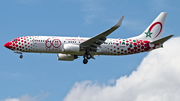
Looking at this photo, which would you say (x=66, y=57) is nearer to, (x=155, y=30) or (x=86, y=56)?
(x=86, y=56)

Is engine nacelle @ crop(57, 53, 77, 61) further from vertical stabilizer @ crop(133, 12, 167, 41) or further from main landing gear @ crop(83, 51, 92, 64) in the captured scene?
vertical stabilizer @ crop(133, 12, 167, 41)

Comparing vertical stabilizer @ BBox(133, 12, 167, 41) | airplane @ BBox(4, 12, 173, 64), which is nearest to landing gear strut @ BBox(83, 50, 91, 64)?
airplane @ BBox(4, 12, 173, 64)

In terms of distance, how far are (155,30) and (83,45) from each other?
51.0 ft

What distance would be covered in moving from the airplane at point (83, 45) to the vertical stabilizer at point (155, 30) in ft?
2.36

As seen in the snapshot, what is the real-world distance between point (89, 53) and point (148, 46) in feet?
35.7

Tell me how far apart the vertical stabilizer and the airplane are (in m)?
0.72

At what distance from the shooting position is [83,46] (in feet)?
190

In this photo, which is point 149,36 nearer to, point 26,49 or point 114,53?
point 114,53

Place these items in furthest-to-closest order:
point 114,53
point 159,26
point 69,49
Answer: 1. point 159,26
2. point 114,53
3. point 69,49

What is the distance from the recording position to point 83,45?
58000 mm

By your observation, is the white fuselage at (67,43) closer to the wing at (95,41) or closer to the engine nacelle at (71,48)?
the engine nacelle at (71,48)

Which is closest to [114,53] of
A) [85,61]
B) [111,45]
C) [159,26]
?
[111,45]

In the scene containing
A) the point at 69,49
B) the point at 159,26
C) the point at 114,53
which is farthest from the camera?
the point at 159,26

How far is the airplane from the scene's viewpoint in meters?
57.2
